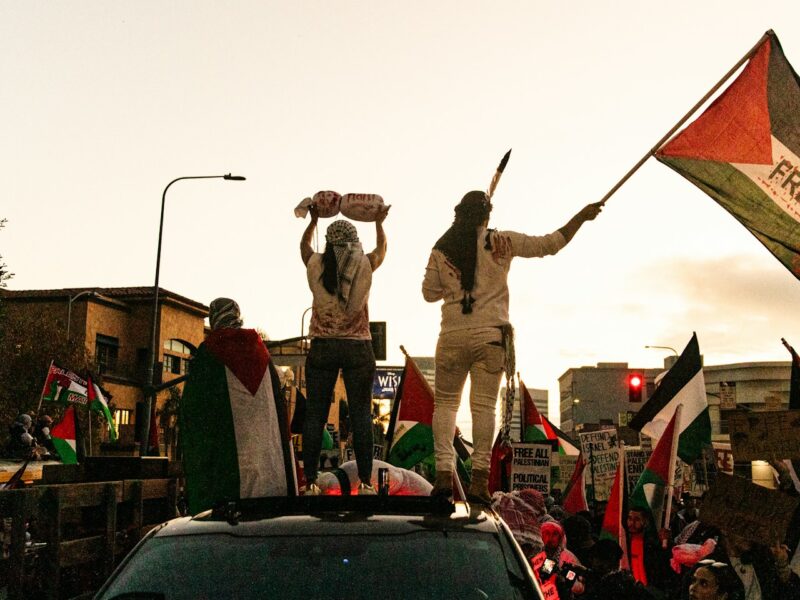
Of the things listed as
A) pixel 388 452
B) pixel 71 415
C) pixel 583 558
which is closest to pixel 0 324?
pixel 71 415

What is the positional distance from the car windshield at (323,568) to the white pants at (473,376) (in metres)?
3.19

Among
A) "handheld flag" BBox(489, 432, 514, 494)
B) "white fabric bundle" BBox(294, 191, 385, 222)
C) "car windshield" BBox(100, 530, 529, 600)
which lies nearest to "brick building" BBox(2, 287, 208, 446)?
"handheld flag" BBox(489, 432, 514, 494)

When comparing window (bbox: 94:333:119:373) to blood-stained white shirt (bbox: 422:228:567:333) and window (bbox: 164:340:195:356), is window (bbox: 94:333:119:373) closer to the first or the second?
window (bbox: 164:340:195:356)

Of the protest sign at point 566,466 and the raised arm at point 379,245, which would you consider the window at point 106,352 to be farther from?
the raised arm at point 379,245

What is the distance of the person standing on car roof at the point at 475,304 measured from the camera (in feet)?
22.7

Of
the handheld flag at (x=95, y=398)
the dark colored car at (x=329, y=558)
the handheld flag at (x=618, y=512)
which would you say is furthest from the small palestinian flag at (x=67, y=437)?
the dark colored car at (x=329, y=558)

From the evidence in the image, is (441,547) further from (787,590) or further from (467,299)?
(787,590)

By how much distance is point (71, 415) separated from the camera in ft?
63.0

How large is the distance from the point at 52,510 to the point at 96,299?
60372 millimetres

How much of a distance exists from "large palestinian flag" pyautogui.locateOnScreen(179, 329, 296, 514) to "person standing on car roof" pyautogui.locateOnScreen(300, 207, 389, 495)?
0.78 m

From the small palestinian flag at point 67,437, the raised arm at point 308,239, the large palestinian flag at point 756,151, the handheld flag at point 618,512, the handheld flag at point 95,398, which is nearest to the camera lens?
the large palestinian flag at point 756,151

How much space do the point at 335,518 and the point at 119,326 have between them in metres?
64.4

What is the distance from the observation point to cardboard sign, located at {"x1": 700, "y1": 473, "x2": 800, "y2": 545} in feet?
23.7

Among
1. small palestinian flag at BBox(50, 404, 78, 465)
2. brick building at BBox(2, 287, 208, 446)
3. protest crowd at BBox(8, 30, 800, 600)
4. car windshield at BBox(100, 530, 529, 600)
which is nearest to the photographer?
car windshield at BBox(100, 530, 529, 600)
